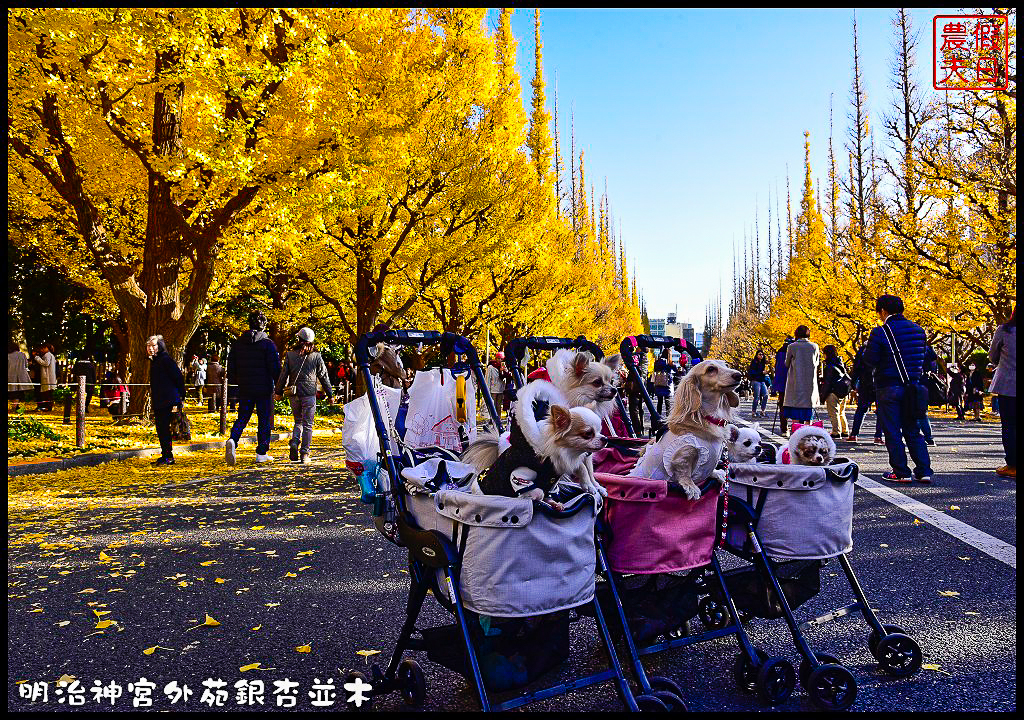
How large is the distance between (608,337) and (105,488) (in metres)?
41.3

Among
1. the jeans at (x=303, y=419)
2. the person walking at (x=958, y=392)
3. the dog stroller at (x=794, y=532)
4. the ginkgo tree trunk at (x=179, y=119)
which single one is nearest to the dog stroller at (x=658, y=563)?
the dog stroller at (x=794, y=532)

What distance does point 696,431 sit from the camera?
318cm

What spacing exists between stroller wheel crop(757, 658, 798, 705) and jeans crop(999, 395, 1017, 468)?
23.6 feet

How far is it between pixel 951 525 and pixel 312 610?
502cm

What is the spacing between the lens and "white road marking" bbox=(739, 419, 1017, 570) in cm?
519

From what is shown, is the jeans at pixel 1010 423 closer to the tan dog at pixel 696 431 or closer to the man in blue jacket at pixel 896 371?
the man in blue jacket at pixel 896 371

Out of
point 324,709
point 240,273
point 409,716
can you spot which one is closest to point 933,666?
point 409,716

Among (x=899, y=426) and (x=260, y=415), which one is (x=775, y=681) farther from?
(x=260, y=415)

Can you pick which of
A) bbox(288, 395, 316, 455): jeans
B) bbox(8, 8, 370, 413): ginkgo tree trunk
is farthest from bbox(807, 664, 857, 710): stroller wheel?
bbox(8, 8, 370, 413): ginkgo tree trunk

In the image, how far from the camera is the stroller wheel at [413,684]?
2.97 meters

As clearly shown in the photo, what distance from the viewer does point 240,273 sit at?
63.0 feet

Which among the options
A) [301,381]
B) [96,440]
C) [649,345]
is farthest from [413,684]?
[96,440]

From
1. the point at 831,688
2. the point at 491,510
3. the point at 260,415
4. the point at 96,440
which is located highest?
the point at 491,510

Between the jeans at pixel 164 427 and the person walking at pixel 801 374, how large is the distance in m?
9.12
